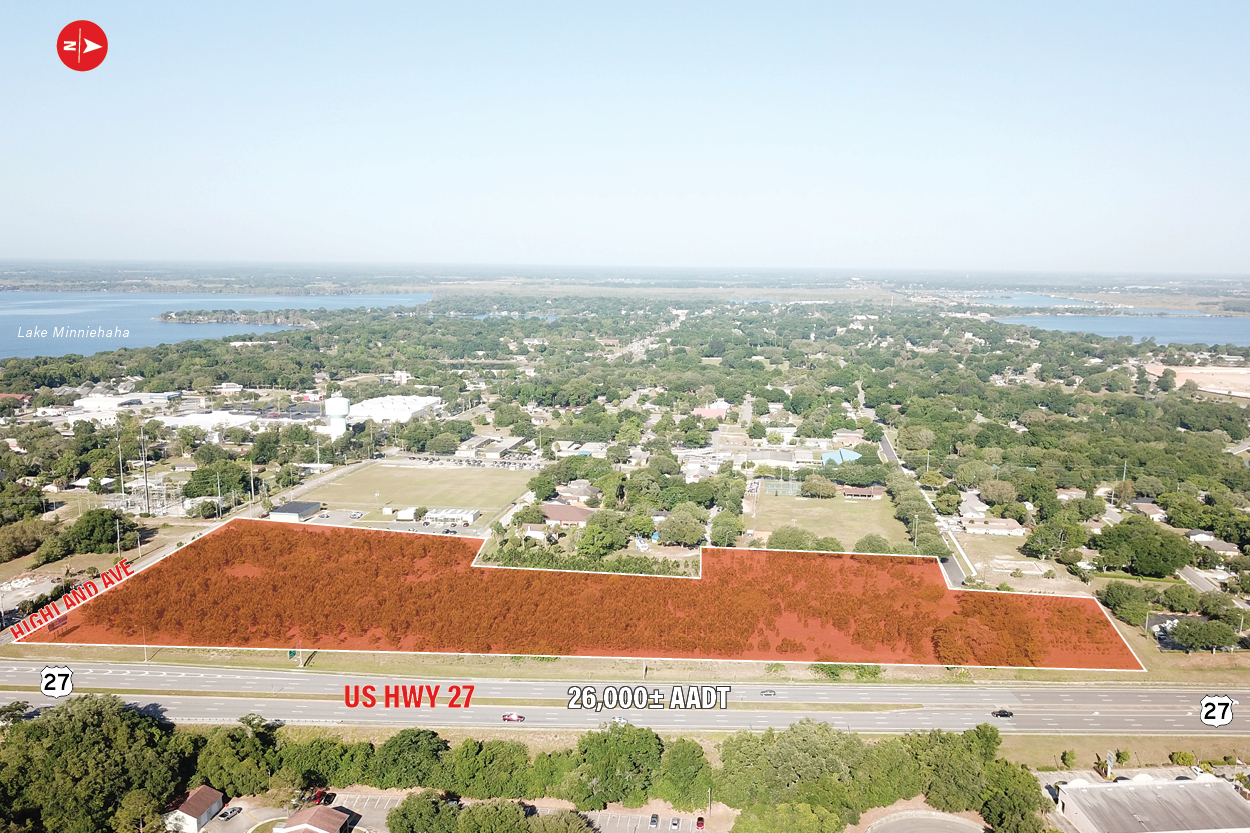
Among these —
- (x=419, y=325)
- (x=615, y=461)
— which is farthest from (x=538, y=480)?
(x=419, y=325)

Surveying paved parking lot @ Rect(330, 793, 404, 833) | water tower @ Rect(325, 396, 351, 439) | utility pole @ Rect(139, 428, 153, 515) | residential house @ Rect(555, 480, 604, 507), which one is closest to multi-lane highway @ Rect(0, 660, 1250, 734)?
paved parking lot @ Rect(330, 793, 404, 833)

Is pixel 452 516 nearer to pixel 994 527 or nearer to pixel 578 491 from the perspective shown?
pixel 578 491

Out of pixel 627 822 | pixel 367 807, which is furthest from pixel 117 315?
pixel 627 822

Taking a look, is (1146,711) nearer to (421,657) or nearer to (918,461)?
(421,657)

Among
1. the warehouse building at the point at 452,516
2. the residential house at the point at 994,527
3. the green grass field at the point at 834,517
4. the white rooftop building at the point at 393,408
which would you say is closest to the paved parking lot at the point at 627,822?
the green grass field at the point at 834,517

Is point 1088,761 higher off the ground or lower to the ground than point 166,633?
lower

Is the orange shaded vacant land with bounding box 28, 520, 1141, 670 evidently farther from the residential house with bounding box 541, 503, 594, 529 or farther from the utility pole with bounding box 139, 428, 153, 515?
the utility pole with bounding box 139, 428, 153, 515
